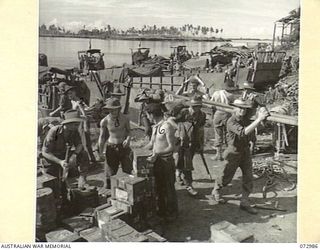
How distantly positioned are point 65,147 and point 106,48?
0.82 m

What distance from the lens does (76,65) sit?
330 cm

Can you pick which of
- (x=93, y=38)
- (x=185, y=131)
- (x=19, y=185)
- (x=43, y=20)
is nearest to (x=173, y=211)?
(x=185, y=131)

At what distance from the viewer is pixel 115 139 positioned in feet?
10.8

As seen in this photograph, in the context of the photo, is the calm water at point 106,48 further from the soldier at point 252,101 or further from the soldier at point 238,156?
the soldier at point 238,156

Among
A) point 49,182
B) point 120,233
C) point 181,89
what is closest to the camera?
point 120,233

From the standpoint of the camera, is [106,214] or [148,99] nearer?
[106,214]

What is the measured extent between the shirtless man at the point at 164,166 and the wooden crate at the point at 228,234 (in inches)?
12.6

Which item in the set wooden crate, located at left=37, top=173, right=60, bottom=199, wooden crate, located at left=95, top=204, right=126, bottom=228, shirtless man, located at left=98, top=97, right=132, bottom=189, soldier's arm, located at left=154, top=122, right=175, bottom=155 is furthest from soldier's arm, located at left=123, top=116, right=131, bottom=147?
wooden crate, located at left=37, top=173, right=60, bottom=199

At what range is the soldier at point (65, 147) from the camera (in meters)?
3.26

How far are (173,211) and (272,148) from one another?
2.98 feet

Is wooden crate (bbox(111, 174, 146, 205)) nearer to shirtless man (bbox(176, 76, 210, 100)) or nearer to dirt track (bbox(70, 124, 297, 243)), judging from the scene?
dirt track (bbox(70, 124, 297, 243))

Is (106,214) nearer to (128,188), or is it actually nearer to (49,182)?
(128,188)

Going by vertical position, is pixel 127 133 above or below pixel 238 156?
above

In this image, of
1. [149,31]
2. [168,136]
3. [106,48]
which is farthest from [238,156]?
[106,48]
